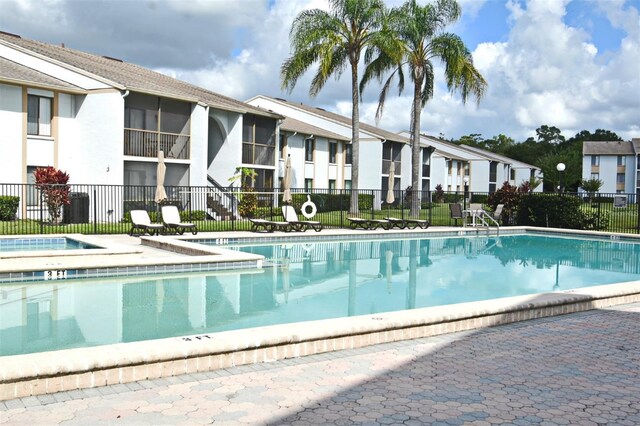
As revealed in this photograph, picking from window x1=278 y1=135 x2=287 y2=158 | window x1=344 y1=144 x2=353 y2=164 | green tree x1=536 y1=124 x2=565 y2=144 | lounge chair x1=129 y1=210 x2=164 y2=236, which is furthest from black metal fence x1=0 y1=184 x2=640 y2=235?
green tree x1=536 y1=124 x2=565 y2=144

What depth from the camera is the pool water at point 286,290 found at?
793 centimetres

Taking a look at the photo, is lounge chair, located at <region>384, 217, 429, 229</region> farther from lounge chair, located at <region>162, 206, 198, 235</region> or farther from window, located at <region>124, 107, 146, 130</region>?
window, located at <region>124, 107, 146, 130</region>

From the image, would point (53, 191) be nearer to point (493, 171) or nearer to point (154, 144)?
point (154, 144)

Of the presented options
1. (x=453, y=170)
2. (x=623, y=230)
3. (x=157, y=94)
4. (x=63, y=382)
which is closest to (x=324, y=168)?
(x=157, y=94)

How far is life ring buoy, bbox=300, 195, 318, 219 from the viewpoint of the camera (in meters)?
23.1

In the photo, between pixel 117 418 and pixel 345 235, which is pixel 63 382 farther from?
pixel 345 235

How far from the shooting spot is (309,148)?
125 ft

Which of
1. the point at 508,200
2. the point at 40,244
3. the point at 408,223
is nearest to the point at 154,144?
the point at 40,244

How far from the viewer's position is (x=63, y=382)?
4.82 meters

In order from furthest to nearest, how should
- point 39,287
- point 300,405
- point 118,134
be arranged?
point 118,134
point 39,287
point 300,405

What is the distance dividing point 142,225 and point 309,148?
20580 millimetres

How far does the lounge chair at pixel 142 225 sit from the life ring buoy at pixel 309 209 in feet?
18.8

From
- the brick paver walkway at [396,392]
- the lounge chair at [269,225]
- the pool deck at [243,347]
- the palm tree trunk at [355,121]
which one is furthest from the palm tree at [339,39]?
the brick paver walkway at [396,392]

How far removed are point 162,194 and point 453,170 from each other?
4350 centimetres
